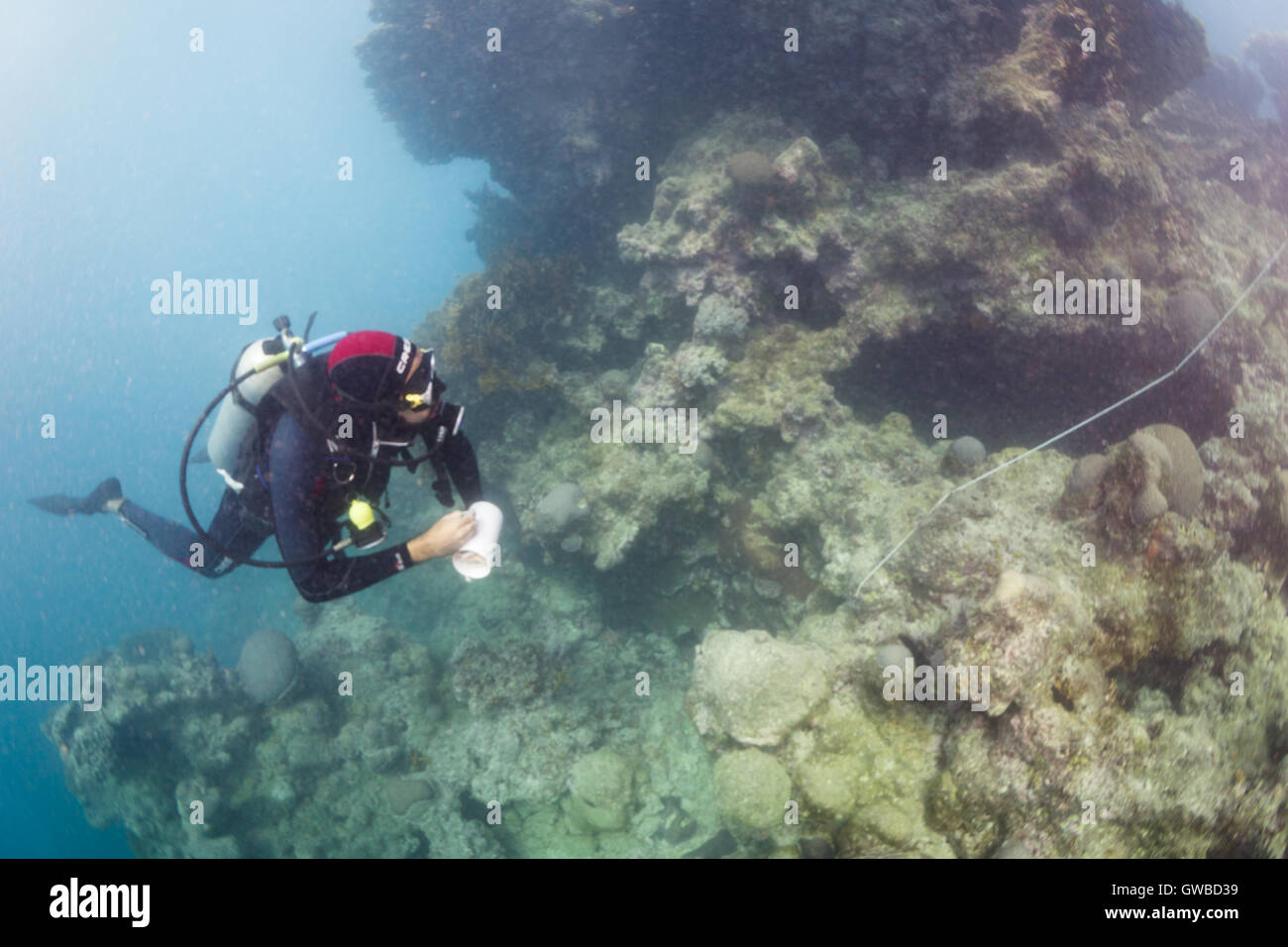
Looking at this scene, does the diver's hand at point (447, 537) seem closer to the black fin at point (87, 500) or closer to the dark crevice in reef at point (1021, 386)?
the dark crevice in reef at point (1021, 386)

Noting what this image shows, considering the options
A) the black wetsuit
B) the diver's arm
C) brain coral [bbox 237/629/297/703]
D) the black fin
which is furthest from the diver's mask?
brain coral [bbox 237/629/297/703]

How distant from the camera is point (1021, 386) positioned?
7.71 metres

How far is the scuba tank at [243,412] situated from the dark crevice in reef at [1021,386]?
6.69 m

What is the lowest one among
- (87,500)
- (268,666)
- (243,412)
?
(268,666)

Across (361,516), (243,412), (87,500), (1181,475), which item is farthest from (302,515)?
(87,500)

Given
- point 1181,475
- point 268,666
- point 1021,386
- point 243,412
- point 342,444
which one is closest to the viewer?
point 342,444

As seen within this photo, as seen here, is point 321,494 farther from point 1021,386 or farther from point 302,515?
point 1021,386

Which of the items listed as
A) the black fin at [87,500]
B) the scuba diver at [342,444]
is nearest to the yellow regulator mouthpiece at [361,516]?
the scuba diver at [342,444]

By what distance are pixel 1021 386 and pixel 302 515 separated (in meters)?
8.71

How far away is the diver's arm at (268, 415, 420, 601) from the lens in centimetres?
328
